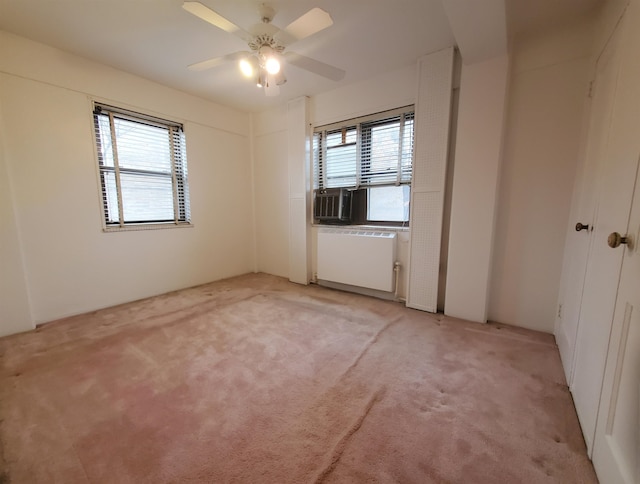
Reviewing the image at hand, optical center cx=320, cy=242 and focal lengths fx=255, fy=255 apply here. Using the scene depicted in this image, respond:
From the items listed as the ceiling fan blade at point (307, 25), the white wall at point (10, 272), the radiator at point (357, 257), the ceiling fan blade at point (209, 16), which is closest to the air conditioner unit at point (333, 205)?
the radiator at point (357, 257)

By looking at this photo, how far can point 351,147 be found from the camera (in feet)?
11.3

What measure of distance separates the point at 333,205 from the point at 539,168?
7.18 ft

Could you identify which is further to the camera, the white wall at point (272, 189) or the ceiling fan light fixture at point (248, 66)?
the white wall at point (272, 189)

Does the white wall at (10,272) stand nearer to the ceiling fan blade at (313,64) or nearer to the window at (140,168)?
the window at (140,168)

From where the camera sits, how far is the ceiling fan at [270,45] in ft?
5.52

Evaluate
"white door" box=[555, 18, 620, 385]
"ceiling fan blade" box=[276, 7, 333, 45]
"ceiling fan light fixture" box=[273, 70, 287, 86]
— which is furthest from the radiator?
"ceiling fan blade" box=[276, 7, 333, 45]

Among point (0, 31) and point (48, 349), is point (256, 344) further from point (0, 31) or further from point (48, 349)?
point (0, 31)

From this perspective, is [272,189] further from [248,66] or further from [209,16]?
[209,16]

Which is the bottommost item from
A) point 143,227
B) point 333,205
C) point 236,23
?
point 143,227

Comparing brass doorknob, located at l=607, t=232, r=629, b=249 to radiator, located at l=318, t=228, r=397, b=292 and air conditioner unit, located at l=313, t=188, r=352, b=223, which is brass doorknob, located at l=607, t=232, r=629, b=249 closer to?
radiator, located at l=318, t=228, r=397, b=292

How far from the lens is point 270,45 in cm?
200

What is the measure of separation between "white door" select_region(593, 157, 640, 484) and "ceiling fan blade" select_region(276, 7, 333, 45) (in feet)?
5.64

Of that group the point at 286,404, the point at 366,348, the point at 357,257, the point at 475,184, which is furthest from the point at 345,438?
the point at 475,184

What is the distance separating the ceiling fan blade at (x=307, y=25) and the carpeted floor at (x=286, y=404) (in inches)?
93.9
